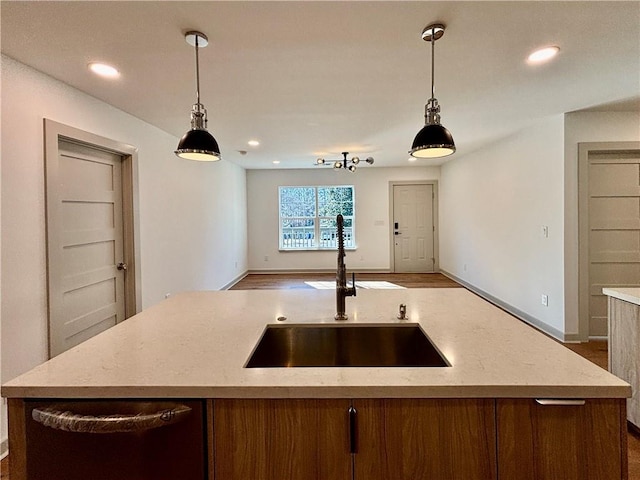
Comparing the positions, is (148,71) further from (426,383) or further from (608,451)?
(608,451)

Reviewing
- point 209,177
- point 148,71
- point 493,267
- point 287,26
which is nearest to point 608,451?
point 287,26

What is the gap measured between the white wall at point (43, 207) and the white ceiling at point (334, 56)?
0.58 ft

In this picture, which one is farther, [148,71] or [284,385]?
[148,71]

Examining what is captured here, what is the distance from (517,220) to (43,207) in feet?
16.0

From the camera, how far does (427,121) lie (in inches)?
70.9

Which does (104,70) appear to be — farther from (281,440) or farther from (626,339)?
(626,339)

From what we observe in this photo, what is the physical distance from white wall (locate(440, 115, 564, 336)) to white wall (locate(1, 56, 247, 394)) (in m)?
3.98

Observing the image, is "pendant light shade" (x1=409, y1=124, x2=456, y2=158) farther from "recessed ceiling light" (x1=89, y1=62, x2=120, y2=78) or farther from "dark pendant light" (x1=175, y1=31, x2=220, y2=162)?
"recessed ceiling light" (x1=89, y1=62, x2=120, y2=78)

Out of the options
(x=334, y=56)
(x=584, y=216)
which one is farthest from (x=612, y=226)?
(x=334, y=56)

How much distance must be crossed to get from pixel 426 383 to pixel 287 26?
5.99 ft

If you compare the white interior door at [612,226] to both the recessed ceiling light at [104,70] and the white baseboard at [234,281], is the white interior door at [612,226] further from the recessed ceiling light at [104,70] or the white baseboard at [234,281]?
the white baseboard at [234,281]

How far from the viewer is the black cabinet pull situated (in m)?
0.92

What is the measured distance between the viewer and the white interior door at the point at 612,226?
3654mm

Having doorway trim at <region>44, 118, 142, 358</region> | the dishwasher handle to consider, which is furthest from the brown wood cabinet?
doorway trim at <region>44, 118, 142, 358</region>
